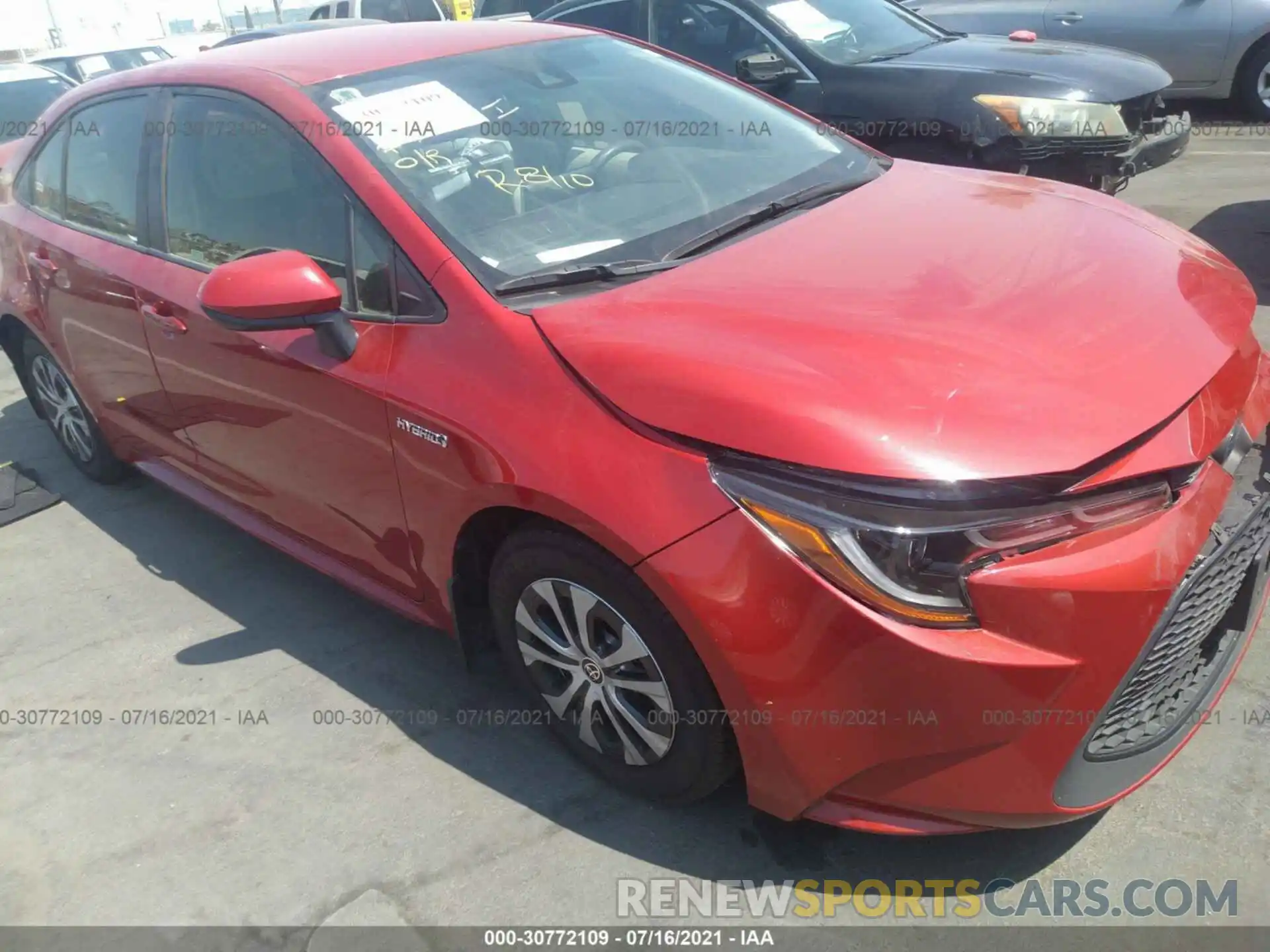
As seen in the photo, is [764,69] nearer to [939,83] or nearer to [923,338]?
[939,83]

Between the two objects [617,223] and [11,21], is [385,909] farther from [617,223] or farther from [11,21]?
[11,21]

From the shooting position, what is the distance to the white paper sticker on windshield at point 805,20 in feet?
20.1

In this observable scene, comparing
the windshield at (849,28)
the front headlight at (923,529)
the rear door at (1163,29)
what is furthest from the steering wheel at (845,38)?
the front headlight at (923,529)

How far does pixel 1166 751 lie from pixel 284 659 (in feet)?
7.95

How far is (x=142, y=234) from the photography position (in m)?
3.41

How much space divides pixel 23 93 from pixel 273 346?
855cm

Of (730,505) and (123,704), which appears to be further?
(123,704)

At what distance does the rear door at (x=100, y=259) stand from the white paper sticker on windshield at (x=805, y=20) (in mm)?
3912

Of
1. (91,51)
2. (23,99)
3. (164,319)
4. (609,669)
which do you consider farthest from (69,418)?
(91,51)

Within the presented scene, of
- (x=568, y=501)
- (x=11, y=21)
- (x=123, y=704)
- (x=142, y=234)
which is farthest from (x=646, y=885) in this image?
(x=11, y=21)

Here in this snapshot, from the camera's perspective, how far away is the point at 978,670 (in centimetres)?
180

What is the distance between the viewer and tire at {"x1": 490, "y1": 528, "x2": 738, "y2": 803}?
214 centimetres

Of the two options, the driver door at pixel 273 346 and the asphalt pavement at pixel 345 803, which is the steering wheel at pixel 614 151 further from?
the asphalt pavement at pixel 345 803

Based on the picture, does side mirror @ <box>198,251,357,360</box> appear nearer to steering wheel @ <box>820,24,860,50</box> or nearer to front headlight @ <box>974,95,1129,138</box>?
front headlight @ <box>974,95,1129,138</box>
